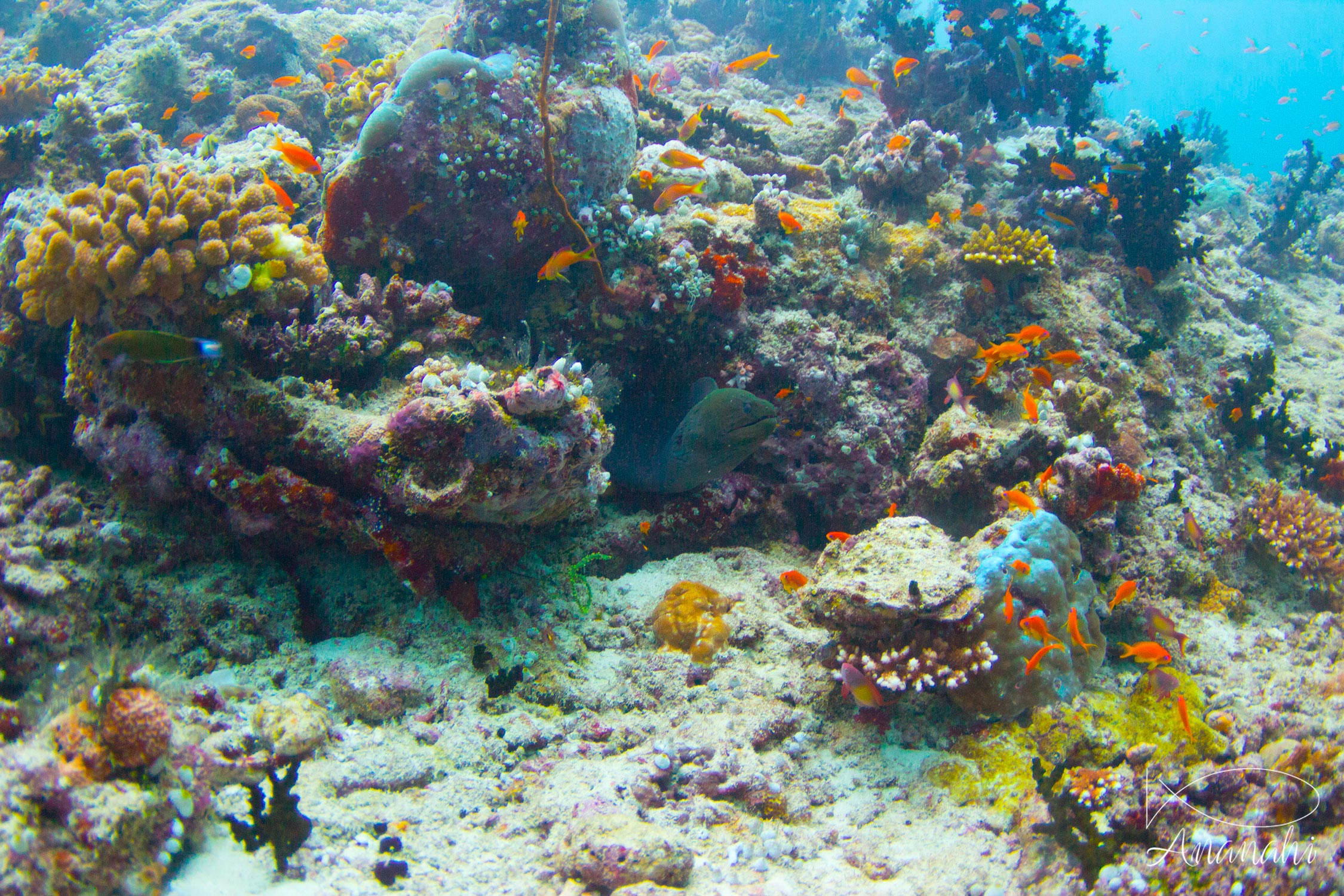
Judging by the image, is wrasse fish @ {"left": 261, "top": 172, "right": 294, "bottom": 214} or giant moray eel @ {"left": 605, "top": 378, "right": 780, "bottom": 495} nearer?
wrasse fish @ {"left": 261, "top": 172, "right": 294, "bottom": 214}

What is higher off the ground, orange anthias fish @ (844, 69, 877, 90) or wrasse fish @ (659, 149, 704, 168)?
orange anthias fish @ (844, 69, 877, 90)

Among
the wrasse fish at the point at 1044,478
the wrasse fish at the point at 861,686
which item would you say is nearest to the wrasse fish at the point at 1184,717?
the wrasse fish at the point at 1044,478

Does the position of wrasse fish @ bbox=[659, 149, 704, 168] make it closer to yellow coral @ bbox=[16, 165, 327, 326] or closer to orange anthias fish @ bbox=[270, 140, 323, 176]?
orange anthias fish @ bbox=[270, 140, 323, 176]

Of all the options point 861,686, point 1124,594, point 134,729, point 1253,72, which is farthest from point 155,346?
point 1253,72

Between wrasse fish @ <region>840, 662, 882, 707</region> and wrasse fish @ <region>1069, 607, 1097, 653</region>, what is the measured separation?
4.41 feet

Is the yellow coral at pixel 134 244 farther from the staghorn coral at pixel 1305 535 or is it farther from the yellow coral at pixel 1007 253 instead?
the staghorn coral at pixel 1305 535

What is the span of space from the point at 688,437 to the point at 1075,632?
290 centimetres

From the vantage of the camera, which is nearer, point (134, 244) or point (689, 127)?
point (134, 244)

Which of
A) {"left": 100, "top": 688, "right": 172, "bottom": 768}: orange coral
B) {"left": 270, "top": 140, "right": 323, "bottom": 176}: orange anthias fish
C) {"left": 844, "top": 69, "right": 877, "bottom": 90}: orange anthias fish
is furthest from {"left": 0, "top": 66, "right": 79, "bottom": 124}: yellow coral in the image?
{"left": 844, "top": 69, "right": 877, "bottom": 90}: orange anthias fish

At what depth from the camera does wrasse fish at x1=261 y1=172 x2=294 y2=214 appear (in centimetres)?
441

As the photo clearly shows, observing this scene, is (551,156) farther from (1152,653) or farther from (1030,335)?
(1152,653)

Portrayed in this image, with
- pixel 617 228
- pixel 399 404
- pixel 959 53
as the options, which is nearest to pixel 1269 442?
pixel 959 53

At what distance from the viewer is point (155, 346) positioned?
2.96 meters

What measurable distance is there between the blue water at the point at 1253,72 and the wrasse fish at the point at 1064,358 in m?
70.7
